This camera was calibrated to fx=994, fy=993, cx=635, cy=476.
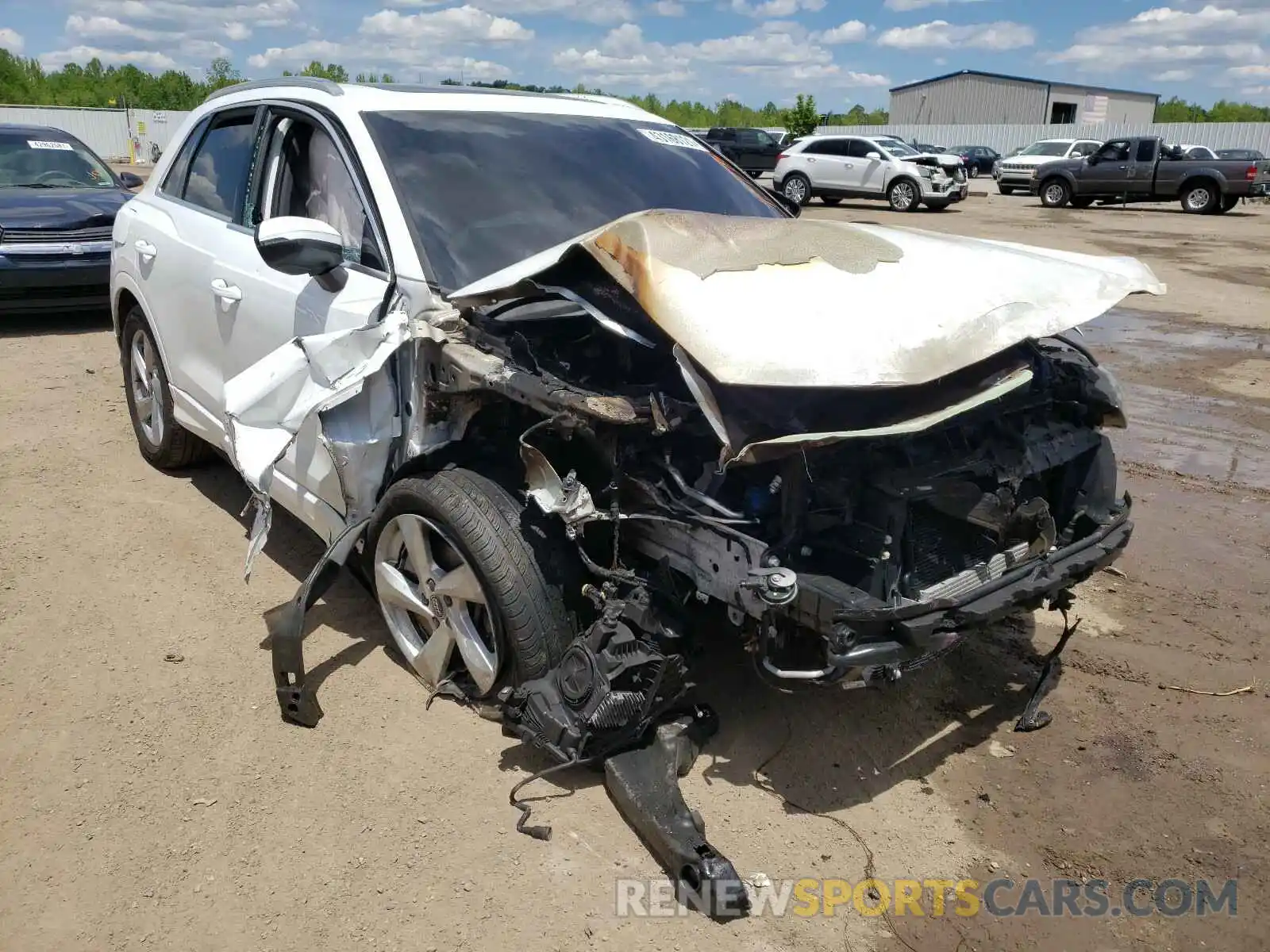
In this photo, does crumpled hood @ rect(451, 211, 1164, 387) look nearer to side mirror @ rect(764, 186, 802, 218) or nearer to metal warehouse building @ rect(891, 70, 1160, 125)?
side mirror @ rect(764, 186, 802, 218)

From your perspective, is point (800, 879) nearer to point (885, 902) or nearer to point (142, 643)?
point (885, 902)

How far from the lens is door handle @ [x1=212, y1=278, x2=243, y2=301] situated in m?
3.92

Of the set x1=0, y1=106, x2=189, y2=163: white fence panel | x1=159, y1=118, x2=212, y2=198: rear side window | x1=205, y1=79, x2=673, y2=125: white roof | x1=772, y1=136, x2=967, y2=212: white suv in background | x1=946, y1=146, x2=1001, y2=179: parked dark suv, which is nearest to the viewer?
x1=205, y1=79, x2=673, y2=125: white roof

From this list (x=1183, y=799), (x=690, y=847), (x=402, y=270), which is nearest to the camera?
(x=690, y=847)

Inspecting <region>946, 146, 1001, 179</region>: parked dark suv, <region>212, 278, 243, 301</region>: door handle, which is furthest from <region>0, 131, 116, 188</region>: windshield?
<region>946, 146, 1001, 179</region>: parked dark suv

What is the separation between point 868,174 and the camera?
74.6 ft

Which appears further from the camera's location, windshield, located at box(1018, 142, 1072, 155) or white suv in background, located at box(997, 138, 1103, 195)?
windshield, located at box(1018, 142, 1072, 155)

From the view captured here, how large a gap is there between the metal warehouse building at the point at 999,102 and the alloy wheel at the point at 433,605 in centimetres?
5441

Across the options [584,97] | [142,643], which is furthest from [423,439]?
[584,97]

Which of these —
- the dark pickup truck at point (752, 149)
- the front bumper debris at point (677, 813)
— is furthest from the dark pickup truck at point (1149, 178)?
the front bumper debris at point (677, 813)

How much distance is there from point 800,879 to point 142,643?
2604mm

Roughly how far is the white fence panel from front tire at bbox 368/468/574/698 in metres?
39.3

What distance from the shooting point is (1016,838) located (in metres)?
2.84

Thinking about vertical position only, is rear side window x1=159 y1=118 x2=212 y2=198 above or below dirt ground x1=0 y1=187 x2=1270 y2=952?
above
